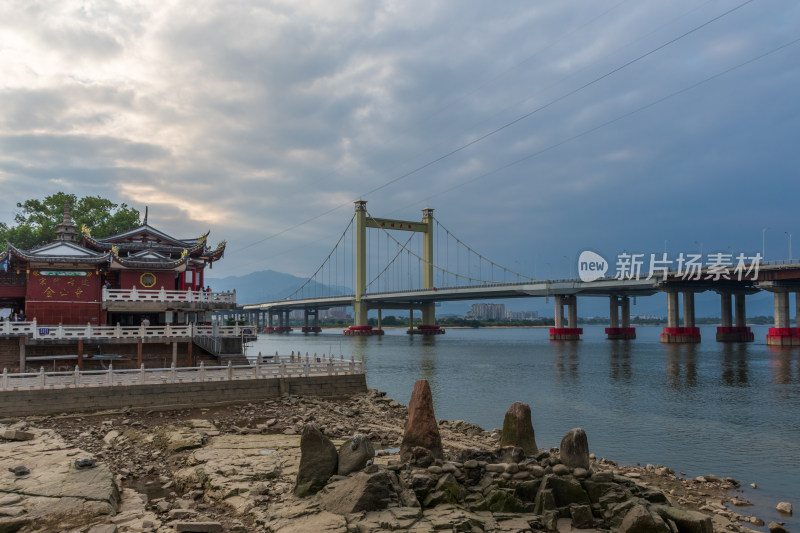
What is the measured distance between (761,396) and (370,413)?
23800 mm

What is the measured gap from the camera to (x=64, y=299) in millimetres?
34469

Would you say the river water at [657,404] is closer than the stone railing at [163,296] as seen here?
Yes

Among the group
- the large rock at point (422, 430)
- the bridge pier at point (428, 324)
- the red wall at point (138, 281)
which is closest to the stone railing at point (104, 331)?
the red wall at point (138, 281)

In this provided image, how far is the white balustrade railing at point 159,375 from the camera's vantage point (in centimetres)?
2425

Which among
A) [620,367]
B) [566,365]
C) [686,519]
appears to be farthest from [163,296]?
[620,367]

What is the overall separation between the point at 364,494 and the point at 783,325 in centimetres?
8059

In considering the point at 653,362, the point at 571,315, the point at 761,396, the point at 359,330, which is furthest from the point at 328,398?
the point at 359,330

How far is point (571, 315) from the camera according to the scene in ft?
330

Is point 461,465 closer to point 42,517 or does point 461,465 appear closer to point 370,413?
point 42,517

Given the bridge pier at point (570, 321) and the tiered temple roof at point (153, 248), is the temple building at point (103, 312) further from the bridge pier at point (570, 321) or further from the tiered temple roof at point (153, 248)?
the bridge pier at point (570, 321)

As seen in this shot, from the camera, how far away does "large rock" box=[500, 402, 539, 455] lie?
15383 millimetres

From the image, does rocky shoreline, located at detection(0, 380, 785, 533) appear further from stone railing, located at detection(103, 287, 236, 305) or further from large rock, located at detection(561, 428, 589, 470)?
Result: stone railing, located at detection(103, 287, 236, 305)

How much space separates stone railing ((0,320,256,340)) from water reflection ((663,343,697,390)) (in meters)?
29.3

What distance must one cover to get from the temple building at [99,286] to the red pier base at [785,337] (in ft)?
227
